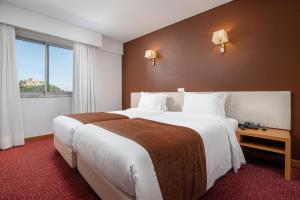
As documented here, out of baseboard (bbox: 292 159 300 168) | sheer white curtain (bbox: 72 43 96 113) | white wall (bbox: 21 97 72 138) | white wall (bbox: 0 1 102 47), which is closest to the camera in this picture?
baseboard (bbox: 292 159 300 168)

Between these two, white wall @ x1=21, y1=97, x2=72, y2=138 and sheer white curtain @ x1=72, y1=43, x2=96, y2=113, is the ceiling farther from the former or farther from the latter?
white wall @ x1=21, y1=97, x2=72, y2=138

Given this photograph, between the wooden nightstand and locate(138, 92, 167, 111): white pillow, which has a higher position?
locate(138, 92, 167, 111): white pillow

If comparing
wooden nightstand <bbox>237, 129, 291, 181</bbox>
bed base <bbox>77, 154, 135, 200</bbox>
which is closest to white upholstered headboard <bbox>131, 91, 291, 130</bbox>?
wooden nightstand <bbox>237, 129, 291, 181</bbox>

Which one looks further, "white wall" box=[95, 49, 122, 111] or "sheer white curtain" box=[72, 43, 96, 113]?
"white wall" box=[95, 49, 122, 111]

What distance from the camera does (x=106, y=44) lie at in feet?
13.9

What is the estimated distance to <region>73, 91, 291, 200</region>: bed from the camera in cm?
102

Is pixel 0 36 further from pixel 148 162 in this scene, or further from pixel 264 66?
pixel 264 66

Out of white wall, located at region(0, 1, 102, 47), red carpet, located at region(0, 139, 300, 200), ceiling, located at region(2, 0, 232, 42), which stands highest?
ceiling, located at region(2, 0, 232, 42)

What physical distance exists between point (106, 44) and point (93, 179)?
3578 millimetres

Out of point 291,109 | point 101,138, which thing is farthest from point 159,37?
point 101,138

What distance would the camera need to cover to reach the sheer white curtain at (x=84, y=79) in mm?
3635

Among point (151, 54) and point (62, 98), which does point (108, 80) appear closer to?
point (62, 98)

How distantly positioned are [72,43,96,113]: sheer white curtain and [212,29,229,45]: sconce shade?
2.76m

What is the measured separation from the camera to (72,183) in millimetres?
1730
